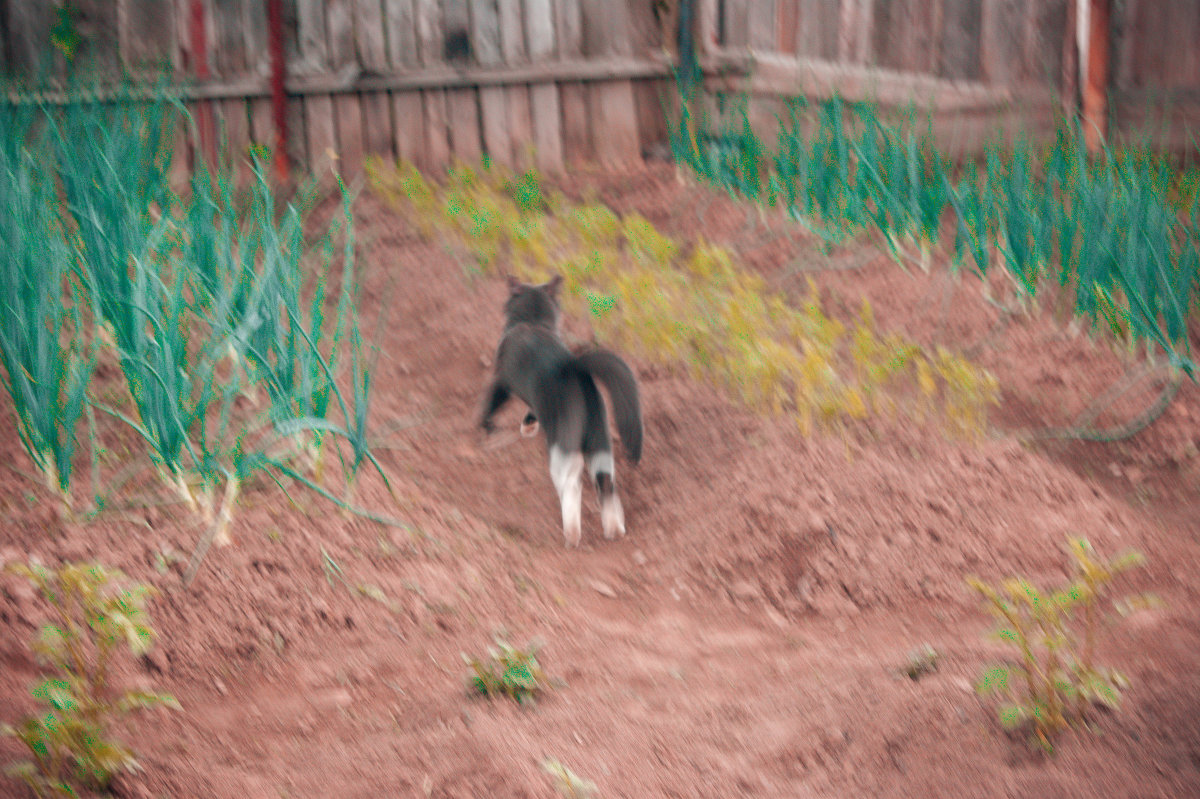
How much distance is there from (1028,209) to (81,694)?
309 centimetres

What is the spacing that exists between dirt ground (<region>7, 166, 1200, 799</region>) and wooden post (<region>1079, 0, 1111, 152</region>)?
47.0 inches

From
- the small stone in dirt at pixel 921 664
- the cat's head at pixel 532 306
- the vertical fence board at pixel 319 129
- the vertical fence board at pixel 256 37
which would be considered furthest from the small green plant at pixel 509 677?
the vertical fence board at pixel 256 37

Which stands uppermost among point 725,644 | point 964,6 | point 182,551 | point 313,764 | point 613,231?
point 964,6

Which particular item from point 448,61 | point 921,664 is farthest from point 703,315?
point 448,61

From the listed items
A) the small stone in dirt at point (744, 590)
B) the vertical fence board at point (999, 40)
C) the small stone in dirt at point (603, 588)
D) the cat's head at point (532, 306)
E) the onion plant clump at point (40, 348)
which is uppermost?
the vertical fence board at point (999, 40)

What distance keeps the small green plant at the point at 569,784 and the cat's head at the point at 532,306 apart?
1876 millimetres

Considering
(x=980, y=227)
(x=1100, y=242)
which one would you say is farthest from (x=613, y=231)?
(x=1100, y=242)

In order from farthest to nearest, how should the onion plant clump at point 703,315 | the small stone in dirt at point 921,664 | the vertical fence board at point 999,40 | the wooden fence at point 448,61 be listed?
the wooden fence at point 448,61 < the vertical fence board at point 999,40 < the onion plant clump at point 703,315 < the small stone in dirt at point 921,664

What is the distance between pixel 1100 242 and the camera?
9.59ft

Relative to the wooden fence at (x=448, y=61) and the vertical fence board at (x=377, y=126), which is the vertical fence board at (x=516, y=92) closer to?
the wooden fence at (x=448, y=61)

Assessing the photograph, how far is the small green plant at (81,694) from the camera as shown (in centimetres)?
122

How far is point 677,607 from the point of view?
2273 millimetres

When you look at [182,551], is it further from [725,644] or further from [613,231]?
[613,231]

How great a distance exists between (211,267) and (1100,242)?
2.67 meters
